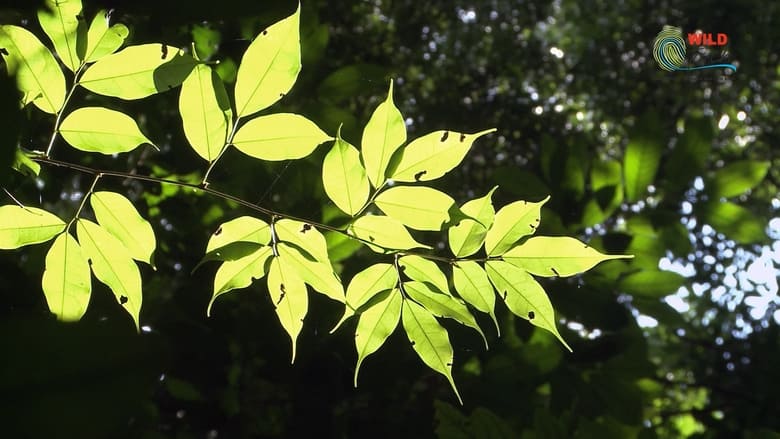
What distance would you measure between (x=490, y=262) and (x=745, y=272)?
11.9ft

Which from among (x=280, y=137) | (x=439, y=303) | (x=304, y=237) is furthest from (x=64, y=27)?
(x=439, y=303)

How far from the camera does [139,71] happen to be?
78cm

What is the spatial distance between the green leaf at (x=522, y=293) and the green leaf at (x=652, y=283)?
2.49 ft

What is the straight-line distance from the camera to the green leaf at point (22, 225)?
2.59ft

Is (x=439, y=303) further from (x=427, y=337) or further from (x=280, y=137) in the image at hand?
(x=280, y=137)

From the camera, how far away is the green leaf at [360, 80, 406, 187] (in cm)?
79

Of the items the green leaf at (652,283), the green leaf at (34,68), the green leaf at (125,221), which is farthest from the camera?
the green leaf at (652,283)

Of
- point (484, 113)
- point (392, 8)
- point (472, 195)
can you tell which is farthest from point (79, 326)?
point (392, 8)

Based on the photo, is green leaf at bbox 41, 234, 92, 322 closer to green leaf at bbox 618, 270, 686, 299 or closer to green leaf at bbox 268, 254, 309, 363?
green leaf at bbox 268, 254, 309, 363

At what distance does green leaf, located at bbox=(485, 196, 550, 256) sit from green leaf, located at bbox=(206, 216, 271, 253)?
0.32 meters

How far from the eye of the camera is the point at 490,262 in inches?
34.9

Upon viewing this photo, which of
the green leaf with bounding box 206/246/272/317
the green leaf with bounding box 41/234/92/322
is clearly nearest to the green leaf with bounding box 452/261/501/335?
the green leaf with bounding box 206/246/272/317

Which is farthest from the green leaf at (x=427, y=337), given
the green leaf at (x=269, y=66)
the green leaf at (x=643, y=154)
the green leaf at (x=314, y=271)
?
the green leaf at (x=643, y=154)

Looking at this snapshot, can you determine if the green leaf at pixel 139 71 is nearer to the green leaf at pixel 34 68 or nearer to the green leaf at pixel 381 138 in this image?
the green leaf at pixel 34 68
